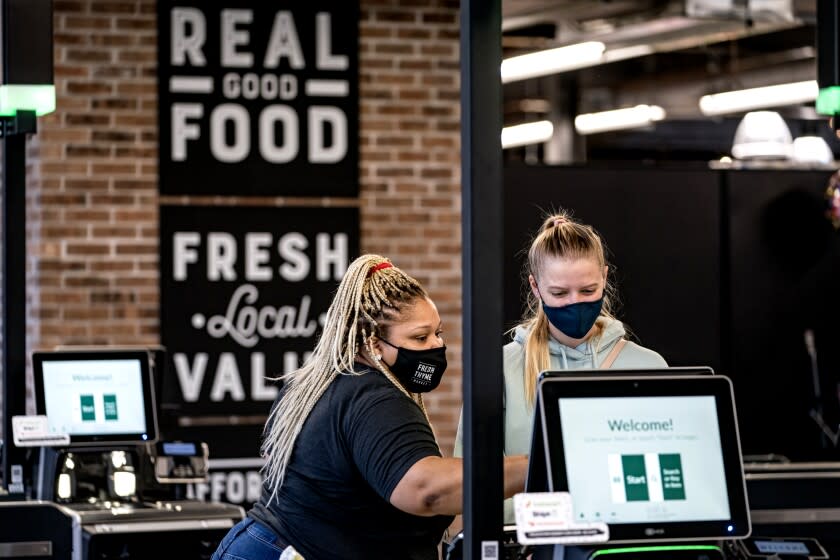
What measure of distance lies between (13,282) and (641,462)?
308 centimetres

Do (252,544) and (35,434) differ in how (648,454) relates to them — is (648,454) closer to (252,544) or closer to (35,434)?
(252,544)

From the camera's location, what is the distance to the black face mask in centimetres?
308

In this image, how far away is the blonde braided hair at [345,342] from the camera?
10.00 ft

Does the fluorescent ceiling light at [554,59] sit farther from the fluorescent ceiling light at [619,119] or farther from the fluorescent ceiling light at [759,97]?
the fluorescent ceiling light at [619,119]

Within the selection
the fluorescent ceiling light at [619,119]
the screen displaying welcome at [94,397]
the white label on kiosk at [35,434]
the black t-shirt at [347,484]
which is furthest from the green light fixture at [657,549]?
the fluorescent ceiling light at [619,119]

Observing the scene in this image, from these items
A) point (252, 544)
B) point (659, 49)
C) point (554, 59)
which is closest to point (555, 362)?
point (252, 544)

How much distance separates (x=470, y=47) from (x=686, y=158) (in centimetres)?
1229

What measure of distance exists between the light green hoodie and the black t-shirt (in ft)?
0.96

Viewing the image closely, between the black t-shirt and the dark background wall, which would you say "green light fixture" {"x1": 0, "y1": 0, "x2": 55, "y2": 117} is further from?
the dark background wall

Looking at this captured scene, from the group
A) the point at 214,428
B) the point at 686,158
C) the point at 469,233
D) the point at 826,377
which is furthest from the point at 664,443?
the point at 686,158

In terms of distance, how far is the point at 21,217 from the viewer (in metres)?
5.04

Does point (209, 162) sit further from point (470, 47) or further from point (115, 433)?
point (470, 47)

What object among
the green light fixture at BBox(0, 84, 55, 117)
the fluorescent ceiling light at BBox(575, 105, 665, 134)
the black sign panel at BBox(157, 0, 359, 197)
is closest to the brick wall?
the black sign panel at BBox(157, 0, 359, 197)

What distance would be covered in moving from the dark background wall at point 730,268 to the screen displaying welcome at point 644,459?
5.43m
